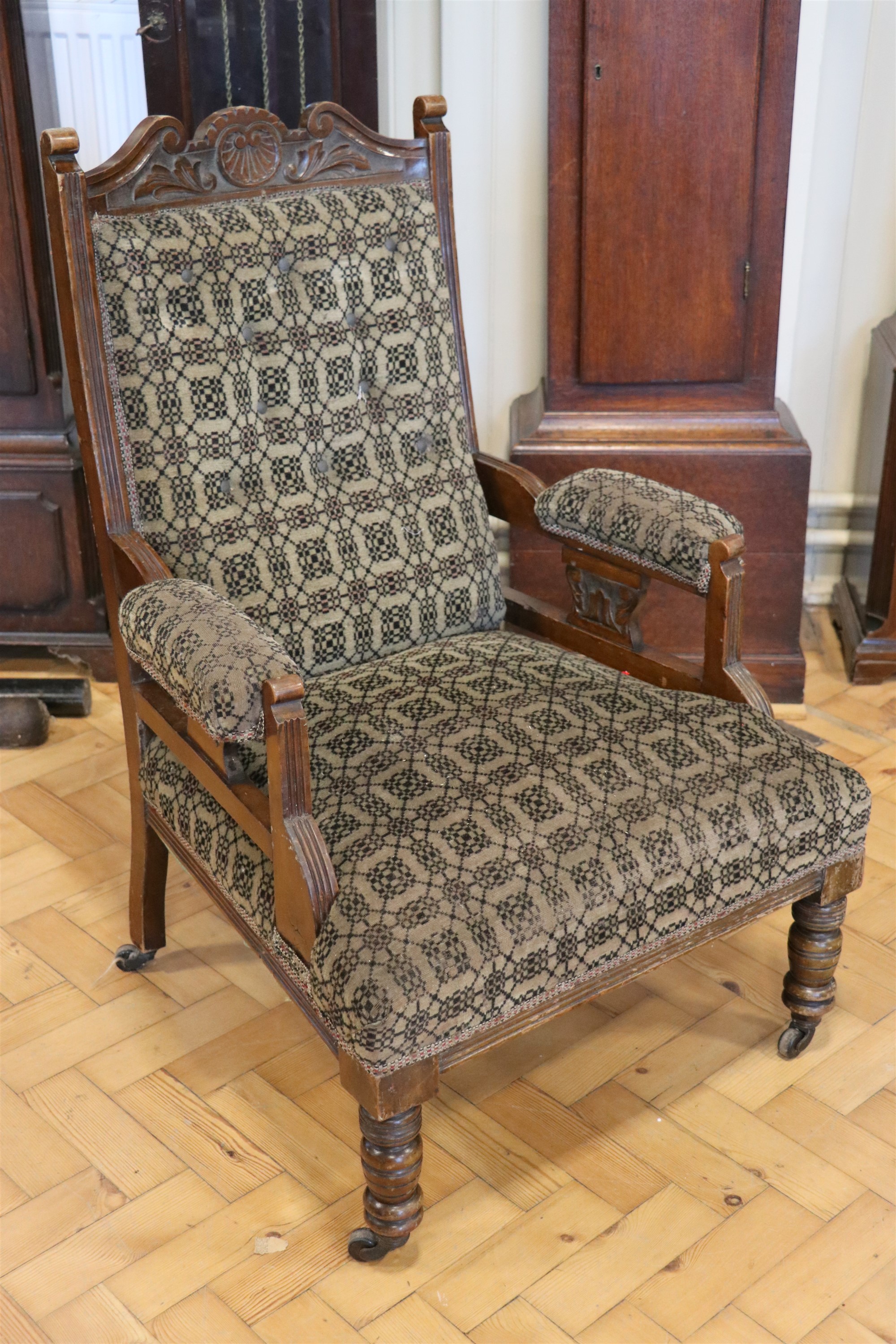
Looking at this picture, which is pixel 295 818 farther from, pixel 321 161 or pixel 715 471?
pixel 715 471

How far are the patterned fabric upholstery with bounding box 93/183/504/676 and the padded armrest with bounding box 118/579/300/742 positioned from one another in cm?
18

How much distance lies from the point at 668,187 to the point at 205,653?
149 cm

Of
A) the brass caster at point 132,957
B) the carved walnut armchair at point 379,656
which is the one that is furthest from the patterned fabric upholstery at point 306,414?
the brass caster at point 132,957

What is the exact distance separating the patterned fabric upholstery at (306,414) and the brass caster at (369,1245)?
72 cm

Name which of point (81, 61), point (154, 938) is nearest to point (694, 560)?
point (154, 938)

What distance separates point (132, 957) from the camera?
80.8 inches

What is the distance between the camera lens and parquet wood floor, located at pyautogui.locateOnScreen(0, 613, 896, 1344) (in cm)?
153

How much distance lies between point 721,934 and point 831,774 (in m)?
0.24

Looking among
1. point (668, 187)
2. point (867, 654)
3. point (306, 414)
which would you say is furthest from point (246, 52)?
point (867, 654)

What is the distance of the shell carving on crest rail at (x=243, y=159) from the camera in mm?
1731

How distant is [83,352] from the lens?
1710 mm

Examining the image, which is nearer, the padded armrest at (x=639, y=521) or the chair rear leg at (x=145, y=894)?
the padded armrest at (x=639, y=521)

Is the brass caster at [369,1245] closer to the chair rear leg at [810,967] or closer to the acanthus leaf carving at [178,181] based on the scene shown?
the chair rear leg at [810,967]

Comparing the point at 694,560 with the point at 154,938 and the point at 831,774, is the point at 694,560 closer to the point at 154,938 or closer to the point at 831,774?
the point at 831,774
